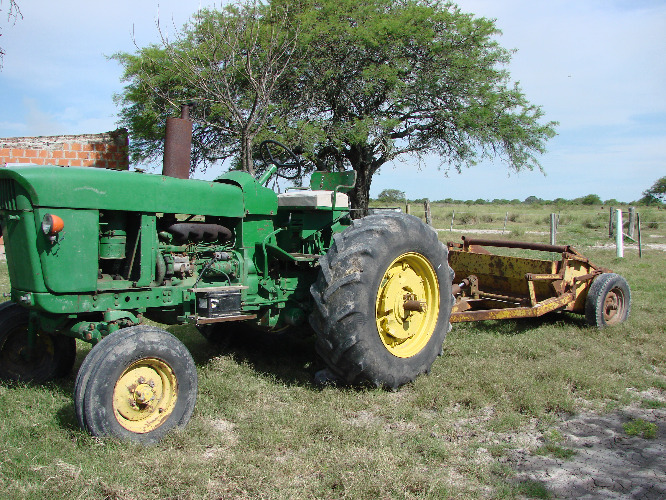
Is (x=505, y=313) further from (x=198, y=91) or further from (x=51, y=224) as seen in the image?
(x=198, y=91)

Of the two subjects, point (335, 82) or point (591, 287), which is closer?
point (591, 287)

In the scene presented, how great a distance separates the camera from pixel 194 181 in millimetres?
4199

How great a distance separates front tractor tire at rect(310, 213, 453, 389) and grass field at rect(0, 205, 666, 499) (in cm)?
21

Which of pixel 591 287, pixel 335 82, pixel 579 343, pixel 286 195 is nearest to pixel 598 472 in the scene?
pixel 579 343

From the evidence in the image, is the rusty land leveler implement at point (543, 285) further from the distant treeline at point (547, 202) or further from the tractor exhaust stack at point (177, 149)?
the distant treeline at point (547, 202)

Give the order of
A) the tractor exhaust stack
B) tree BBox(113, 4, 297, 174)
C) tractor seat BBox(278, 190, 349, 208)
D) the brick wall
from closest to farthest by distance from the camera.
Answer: the tractor exhaust stack, tractor seat BBox(278, 190, 349, 208), the brick wall, tree BBox(113, 4, 297, 174)

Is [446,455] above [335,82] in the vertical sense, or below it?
below

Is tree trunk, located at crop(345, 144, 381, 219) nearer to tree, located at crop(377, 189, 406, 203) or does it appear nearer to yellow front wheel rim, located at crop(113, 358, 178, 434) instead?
yellow front wheel rim, located at crop(113, 358, 178, 434)

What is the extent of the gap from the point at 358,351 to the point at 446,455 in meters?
1.05

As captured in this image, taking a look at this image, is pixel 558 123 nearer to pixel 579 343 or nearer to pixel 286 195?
pixel 579 343

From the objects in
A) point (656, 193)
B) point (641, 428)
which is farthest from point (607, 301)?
point (656, 193)

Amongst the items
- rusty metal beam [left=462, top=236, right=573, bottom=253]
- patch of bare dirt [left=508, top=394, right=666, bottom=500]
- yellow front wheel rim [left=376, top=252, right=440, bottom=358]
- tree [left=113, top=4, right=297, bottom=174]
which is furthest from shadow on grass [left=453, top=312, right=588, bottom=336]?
tree [left=113, top=4, right=297, bottom=174]

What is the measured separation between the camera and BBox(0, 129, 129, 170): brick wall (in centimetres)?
1116

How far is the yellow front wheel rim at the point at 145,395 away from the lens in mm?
3287
